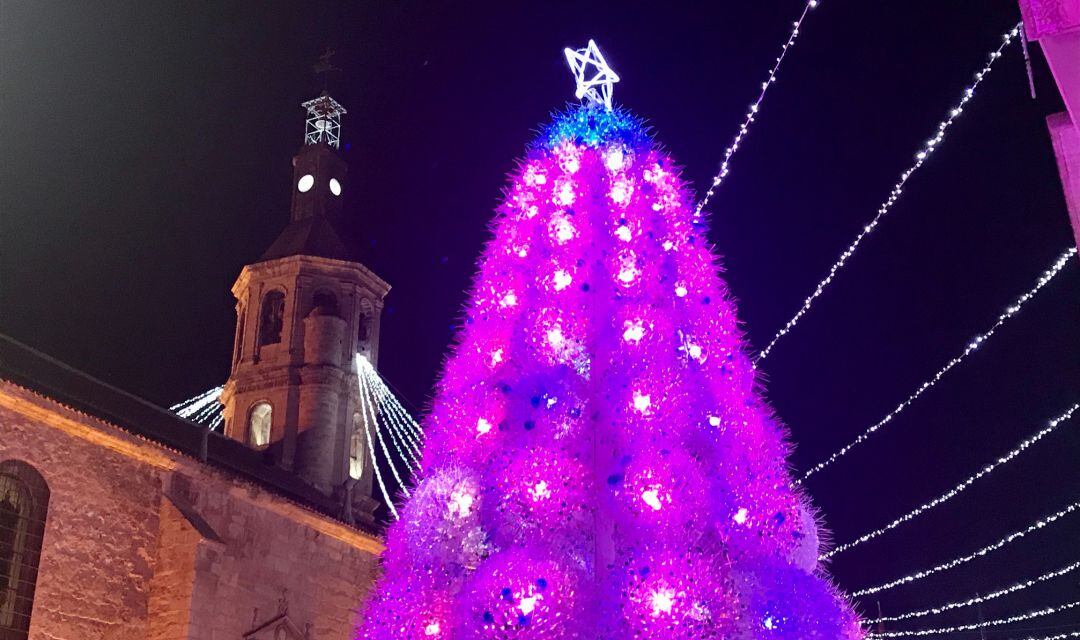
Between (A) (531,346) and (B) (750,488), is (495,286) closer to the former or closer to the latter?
(A) (531,346)

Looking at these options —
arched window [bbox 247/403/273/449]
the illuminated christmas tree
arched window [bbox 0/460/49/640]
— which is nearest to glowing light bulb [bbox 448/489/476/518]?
the illuminated christmas tree

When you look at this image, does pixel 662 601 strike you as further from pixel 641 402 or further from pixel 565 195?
pixel 565 195

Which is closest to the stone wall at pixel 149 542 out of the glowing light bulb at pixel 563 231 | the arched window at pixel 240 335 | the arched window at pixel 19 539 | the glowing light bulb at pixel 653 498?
the arched window at pixel 19 539

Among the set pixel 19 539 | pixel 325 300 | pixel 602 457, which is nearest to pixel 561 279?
pixel 602 457

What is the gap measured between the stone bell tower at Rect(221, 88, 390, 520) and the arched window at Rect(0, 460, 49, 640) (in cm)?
1070

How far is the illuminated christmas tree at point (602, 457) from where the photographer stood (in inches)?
233

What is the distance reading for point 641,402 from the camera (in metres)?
6.41

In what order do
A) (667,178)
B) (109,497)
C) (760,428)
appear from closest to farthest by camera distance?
(760,428), (667,178), (109,497)

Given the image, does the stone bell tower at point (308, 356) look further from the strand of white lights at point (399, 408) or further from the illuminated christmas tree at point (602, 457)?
the illuminated christmas tree at point (602, 457)

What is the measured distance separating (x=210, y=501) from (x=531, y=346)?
10.2 metres

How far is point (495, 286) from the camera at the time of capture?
23.2 ft

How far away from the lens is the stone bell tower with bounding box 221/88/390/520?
24.3m

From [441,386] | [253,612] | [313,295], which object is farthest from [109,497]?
[313,295]

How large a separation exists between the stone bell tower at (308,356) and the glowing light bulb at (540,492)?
17664mm
